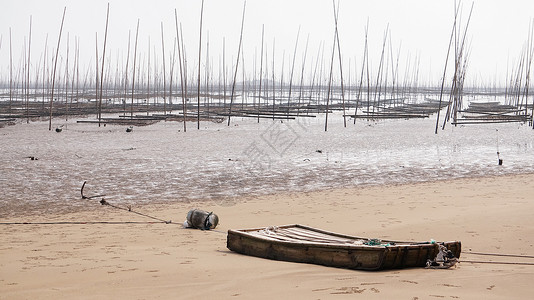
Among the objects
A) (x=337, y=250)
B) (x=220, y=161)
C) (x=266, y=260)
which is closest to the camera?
(x=337, y=250)

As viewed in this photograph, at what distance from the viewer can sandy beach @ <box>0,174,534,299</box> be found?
401cm

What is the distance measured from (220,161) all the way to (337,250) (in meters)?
9.12

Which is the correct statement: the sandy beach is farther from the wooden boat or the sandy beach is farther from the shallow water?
the shallow water

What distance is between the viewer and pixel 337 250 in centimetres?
474

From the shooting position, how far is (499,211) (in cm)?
736

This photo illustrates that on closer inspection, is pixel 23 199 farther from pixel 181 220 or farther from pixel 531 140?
pixel 531 140

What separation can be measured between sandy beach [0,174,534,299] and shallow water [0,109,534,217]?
121 cm

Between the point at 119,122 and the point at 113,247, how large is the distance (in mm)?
19523

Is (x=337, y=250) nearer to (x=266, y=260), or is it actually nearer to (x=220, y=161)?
(x=266, y=260)

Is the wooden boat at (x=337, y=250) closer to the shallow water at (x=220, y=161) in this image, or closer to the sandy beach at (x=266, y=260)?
the sandy beach at (x=266, y=260)

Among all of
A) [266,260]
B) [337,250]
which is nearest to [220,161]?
[266,260]

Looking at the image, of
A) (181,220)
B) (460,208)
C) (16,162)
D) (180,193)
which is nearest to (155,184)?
(180,193)

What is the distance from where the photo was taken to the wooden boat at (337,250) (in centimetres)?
461

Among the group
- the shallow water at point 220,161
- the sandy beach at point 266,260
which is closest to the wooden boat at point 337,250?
the sandy beach at point 266,260
